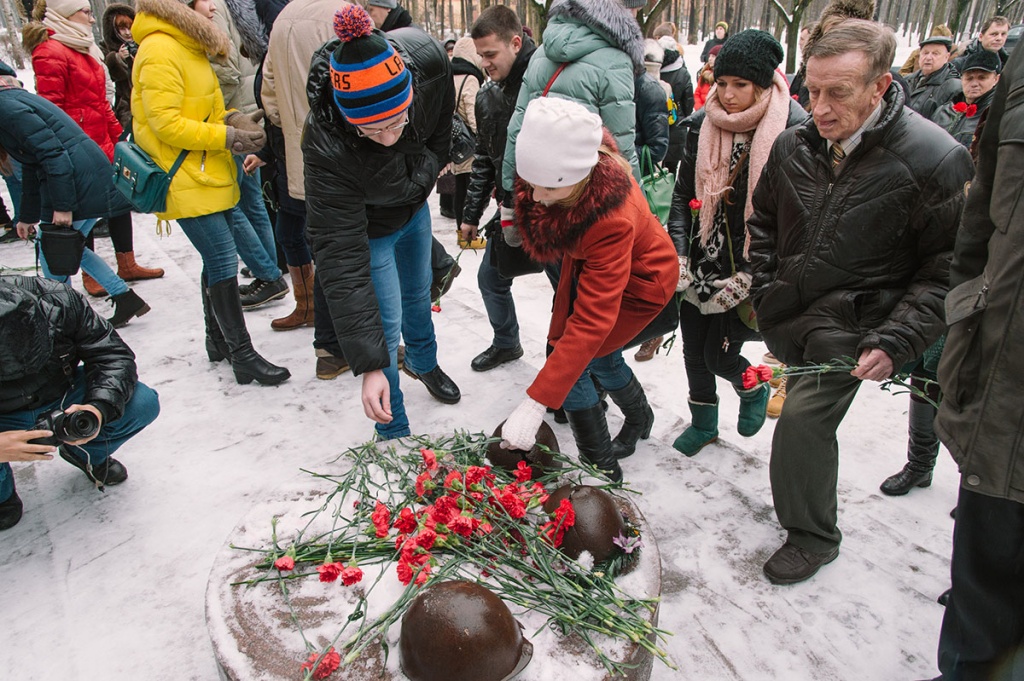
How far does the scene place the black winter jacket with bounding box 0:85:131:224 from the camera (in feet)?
12.0

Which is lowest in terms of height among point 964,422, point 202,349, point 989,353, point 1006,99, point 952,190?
point 202,349

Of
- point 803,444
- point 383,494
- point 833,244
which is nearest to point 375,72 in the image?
point 383,494

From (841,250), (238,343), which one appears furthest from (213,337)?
(841,250)

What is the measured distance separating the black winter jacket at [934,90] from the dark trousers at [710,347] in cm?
366

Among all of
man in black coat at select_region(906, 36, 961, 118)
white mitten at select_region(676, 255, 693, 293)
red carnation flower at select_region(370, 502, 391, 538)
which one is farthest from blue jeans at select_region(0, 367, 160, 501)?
man in black coat at select_region(906, 36, 961, 118)

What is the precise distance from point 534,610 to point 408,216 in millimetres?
1763

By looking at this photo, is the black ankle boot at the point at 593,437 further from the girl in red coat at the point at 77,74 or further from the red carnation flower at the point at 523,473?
the girl in red coat at the point at 77,74

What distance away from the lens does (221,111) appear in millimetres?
3533

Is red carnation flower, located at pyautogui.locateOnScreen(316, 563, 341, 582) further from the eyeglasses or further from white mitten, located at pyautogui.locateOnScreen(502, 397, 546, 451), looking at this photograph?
the eyeglasses

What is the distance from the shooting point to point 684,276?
2.76 metres

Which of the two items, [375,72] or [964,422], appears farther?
[375,72]

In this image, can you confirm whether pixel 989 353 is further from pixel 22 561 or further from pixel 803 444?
pixel 22 561

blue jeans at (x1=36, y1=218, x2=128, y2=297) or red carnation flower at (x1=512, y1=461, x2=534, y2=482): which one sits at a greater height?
red carnation flower at (x1=512, y1=461, x2=534, y2=482)

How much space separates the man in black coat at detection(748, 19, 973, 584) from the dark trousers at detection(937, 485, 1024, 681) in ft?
1.56
